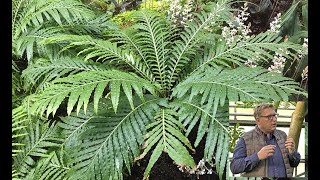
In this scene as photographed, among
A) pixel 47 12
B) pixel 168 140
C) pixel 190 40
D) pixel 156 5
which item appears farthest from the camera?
pixel 156 5

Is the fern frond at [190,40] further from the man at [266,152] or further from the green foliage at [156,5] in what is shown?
the man at [266,152]

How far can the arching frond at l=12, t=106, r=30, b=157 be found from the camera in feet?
5.80

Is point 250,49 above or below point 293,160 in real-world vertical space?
above

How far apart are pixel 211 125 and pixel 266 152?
0.26 m

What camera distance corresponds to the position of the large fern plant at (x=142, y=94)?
1566mm

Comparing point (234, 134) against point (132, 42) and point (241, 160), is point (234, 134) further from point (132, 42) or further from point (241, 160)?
point (132, 42)

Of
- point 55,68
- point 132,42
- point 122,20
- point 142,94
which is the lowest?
point 142,94

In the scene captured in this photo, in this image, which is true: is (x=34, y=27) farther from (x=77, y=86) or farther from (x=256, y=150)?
(x=256, y=150)

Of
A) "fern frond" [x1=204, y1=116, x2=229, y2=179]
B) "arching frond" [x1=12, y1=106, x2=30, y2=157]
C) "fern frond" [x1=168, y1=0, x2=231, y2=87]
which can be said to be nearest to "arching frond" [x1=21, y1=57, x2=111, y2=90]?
"arching frond" [x1=12, y1=106, x2=30, y2=157]

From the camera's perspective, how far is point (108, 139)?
5.24 ft

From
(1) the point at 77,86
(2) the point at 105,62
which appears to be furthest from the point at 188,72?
(1) the point at 77,86

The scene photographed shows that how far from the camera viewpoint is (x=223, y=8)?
6.17ft

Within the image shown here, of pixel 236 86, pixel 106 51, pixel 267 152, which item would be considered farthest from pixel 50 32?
pixel 267 152

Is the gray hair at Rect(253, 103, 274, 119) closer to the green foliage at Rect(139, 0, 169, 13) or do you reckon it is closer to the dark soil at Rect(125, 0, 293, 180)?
the dark soil at Rect(125, 0, 293, 180)
